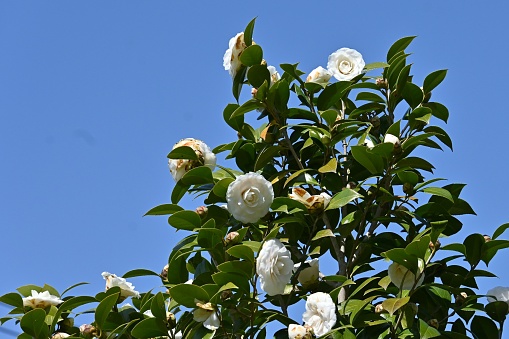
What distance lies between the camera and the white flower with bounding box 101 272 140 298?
2258 millimetres

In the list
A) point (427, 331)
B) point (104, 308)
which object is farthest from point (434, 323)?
point (104, 308)

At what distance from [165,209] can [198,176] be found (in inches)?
4.5

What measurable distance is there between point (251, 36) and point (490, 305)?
91 centimetres

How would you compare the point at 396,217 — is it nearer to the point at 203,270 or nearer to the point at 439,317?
the point at 439,317

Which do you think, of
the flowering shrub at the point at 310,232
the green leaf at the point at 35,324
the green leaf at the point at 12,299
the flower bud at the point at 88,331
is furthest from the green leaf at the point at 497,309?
the green leaf at the point at 12,299

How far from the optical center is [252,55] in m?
2.28

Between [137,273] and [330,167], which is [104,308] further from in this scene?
[330,167]

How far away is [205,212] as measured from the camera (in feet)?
7.18

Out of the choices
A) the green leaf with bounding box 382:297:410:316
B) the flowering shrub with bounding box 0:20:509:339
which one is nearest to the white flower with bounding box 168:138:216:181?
the flowering shrub with bounding box 0:20:509:339

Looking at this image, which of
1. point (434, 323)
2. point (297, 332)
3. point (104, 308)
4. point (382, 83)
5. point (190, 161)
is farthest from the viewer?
point (382, 83)

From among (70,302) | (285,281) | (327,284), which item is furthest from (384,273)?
(70,302)

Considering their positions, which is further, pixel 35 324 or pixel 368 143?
pixel 368 143

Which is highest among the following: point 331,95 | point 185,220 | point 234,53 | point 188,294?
point 234,53

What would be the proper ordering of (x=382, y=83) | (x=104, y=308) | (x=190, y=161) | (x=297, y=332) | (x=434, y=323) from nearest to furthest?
(x=297, y=332), (x=434, y=323), (x=104, y=308), (x=190, y=161), (x=382, y=83)
